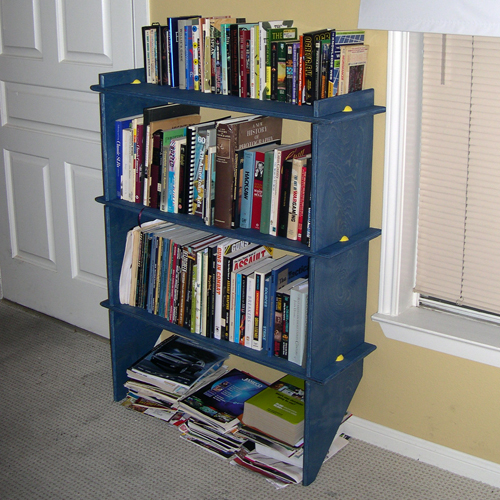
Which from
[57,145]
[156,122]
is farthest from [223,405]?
[57,145]

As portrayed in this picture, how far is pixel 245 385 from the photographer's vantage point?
2.58m

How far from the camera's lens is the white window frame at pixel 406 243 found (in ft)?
6.87

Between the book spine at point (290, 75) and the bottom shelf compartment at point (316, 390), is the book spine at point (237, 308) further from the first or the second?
the book spine at point (290, 75)

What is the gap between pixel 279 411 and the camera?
7.61 feet

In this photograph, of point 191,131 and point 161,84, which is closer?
point 191,131

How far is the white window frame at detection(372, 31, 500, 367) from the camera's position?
209 cm

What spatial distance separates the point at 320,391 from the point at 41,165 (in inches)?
69.2

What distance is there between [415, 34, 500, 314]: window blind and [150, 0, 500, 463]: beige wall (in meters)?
0.16

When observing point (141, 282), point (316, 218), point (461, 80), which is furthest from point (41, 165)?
point (461, 80)

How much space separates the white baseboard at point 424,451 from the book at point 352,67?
1.19 m

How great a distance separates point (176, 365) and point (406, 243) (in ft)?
3.29

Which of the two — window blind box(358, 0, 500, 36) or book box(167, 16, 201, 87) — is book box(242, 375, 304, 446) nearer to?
book box(167, 16, 201, 87)

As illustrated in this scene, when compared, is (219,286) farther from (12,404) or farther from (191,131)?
(12,404)

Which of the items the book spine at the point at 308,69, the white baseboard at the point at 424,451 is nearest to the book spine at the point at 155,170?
the book spine at the point at 308,69
